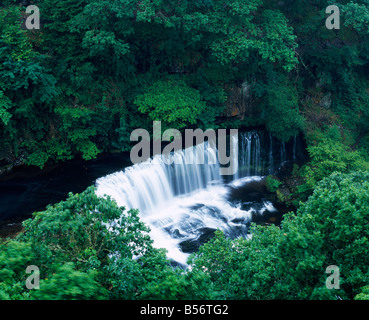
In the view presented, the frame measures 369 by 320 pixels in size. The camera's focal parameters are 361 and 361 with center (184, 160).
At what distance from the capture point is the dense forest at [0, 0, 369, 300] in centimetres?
739

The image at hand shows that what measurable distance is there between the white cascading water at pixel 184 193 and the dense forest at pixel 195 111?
4.29 feet

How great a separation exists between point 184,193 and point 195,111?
14.0 ft

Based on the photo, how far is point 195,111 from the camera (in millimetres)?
18344

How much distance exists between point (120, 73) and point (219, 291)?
12.9 m

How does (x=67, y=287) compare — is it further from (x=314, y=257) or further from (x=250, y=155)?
(x=250, y=155)

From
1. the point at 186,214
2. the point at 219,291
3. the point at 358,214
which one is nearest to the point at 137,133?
the point at 186,214

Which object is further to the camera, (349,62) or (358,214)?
(349,62)

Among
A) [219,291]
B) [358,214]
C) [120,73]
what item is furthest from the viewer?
[120,73]

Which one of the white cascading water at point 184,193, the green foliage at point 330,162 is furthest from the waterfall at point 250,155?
the green foliage at point 330,162

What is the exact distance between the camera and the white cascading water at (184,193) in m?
15.8

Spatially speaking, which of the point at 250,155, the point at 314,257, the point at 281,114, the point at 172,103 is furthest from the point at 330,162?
the point at 314,257

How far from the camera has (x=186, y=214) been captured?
56.5ft
